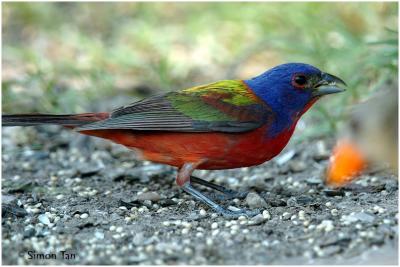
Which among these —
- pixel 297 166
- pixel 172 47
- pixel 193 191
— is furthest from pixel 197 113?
pixel 172 47

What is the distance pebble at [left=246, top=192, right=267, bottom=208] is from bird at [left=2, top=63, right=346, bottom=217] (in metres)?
0.15

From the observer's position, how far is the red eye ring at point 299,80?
4.64m

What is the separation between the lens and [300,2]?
8.35m

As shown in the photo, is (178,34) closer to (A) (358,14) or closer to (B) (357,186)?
(A) (358,14)

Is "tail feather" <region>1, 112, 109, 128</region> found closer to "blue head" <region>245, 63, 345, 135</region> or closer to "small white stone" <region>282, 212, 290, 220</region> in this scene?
"blue head" <region>245, 63, 345, 135</region>

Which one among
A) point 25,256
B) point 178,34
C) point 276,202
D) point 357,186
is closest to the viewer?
point 25,256

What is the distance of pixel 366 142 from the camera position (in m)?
4.02

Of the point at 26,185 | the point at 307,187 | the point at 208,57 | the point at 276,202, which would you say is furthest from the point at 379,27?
the point at 26,185

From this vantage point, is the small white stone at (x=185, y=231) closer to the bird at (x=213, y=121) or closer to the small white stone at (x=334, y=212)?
the bird at (x=213, y=121)

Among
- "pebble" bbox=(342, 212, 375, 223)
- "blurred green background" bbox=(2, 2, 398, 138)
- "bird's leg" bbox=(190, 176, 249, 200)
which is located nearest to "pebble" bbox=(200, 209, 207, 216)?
"bird's leg" bbox=(190, 176, 249, 200)

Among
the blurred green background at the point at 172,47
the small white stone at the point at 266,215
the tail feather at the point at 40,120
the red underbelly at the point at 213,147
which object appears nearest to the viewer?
the small white stone at the point at 266,215

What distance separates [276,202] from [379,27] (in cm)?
396

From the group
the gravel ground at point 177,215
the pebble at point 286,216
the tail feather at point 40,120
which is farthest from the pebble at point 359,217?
the tail feather at point 40,120

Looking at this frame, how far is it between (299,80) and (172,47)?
4.50 meters
